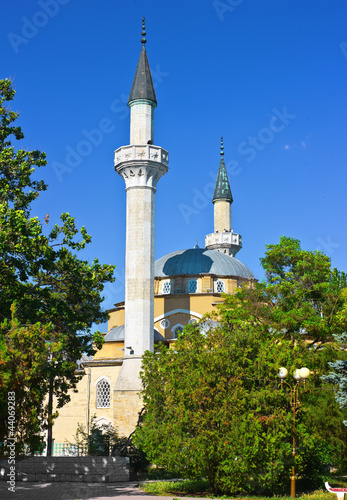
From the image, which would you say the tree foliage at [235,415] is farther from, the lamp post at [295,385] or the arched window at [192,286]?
the arched window at [192,286]

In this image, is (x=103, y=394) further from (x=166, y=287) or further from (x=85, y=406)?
(x=166, y=287)

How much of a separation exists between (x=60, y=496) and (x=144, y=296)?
13736 millimetres

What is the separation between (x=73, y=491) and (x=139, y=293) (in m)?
12.6

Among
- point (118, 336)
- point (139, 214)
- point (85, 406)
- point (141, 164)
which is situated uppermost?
point (141, 164)

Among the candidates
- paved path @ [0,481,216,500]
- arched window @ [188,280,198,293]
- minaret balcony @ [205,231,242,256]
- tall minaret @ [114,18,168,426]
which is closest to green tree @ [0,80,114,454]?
paved path @ [0,481,216,500]

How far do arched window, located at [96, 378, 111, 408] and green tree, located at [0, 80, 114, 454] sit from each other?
38.2 feet

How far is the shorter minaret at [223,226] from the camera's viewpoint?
152ft

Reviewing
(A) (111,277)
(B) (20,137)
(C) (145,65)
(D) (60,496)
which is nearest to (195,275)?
(C) (145,65)

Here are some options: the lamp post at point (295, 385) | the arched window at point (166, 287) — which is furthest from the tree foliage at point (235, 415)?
the arched window at point (166, 287)

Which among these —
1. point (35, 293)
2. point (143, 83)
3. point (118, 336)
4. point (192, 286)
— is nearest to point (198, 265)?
point (192, 286)

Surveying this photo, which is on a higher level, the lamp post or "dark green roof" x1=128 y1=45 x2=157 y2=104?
"dark green roof" x1=128 y1=45 x2=157 y2=104

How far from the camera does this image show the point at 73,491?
17.1 m

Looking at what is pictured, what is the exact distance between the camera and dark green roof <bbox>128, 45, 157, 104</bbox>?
31.3 metres

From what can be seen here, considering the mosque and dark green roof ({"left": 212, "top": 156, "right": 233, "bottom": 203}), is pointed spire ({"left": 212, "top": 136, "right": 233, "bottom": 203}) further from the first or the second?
the mosque
